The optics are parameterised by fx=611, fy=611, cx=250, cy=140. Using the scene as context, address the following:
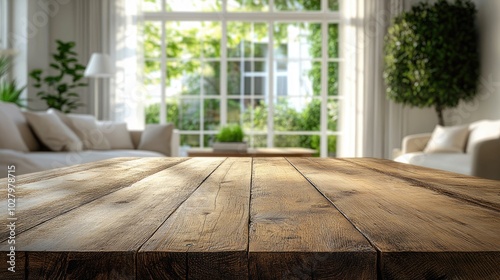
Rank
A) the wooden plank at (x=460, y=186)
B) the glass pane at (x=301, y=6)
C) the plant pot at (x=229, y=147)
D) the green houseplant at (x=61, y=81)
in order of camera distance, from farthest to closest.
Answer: the glass pane at (x=301, y=6) → the green houseplant at (x=61, y=81) → the plant pot at (x=229, y=147) → the wooden plank at (x=460, y=186)

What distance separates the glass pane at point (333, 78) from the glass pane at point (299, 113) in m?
0.20

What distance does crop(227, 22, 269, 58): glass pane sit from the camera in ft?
24.2

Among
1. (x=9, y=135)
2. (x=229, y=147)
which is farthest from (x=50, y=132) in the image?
(x=229, y=147)

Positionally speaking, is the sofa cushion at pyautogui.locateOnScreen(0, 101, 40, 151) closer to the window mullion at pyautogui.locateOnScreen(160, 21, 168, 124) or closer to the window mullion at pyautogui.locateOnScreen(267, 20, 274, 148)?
the window mullion at pyautogui.locateOnScreen(160, 21, 168, 124)

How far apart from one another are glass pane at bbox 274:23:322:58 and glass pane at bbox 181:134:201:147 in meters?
1.40

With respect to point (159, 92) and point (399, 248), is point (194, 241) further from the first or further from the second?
point (159, 92)

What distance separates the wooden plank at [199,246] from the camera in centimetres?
64

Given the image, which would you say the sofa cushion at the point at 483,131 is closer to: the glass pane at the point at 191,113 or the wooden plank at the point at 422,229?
the glass pane at the point at 191,113

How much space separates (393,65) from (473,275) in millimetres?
6156

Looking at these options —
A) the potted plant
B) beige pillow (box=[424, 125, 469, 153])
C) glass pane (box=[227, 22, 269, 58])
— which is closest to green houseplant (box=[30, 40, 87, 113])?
glass pane (box=[227, 22, 269, 58])

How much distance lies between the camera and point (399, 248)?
2.16 feet

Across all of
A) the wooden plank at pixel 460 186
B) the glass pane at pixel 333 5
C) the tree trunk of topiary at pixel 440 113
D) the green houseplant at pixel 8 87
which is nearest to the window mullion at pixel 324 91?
the glass pane at pixel 333 5

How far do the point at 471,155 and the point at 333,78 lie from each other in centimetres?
388

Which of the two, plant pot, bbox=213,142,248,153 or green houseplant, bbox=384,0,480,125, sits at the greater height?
green houseplant, bbox=384,0,480,125
